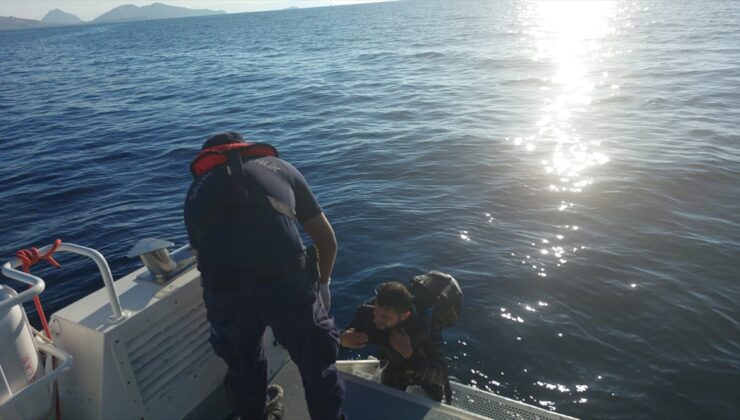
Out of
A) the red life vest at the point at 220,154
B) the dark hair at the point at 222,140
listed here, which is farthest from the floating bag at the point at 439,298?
the dark hair at the point at 222,140

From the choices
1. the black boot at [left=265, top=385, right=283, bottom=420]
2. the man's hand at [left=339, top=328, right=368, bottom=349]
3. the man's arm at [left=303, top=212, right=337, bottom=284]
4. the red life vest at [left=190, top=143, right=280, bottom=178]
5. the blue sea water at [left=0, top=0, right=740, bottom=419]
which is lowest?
the blue sea water at [left=0, top=0, right=740, bottom=419]

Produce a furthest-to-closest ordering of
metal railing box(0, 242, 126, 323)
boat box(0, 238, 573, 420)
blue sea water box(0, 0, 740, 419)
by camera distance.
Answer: blue sea water box(0, 0, 740, 419) → boat box(0, 238, 573, 420) → metal railing box(0, 242, 126, 323)

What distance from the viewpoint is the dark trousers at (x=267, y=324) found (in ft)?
9.32

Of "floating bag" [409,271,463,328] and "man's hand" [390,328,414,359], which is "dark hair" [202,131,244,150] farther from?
"man's hand" [390,328,414,359]

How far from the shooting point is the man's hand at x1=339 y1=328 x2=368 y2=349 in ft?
12.9

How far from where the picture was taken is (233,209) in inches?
Result: 108

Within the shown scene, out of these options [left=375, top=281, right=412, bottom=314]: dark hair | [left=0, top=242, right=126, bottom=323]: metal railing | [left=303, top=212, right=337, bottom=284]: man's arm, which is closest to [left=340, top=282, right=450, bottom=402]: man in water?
[left=375, top=281, right=412, bottom=314]: dark hair

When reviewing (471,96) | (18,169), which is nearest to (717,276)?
(471,96)

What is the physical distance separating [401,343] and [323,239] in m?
1.13

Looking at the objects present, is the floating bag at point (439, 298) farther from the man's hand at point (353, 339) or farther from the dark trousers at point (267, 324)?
the dark trousers at point (267, 324)

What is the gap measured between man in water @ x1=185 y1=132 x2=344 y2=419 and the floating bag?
981 millimetres

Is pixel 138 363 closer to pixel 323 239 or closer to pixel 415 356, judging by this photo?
pixel 323 239

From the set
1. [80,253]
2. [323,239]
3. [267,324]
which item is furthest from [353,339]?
[80,253]

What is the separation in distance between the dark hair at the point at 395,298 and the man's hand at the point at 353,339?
1.24ft
